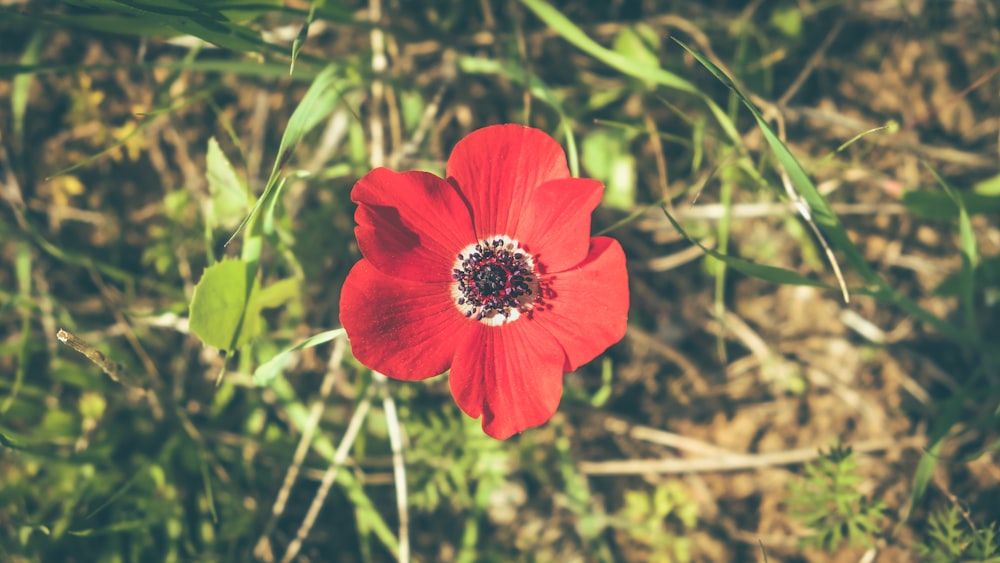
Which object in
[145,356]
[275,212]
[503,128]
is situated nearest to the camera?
[503,128]

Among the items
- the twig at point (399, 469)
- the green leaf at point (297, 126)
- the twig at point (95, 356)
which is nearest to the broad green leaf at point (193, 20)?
the green leaf at point (297, 126)

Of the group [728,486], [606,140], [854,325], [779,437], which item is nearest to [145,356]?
[606,140]

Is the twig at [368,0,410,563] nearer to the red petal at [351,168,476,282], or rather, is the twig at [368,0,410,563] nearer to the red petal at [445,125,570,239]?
the red petal at [351,168,476,282]

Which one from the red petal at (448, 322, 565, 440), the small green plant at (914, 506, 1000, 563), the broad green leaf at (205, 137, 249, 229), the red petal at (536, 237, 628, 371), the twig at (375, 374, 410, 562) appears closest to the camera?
the red petal at (536, 237, 628, 371)

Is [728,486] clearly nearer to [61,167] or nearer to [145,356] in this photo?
[145,356]

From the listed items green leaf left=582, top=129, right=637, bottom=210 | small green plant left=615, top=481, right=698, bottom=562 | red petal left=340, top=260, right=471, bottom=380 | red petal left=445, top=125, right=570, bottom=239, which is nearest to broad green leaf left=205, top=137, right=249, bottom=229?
red petal left=340, top=260, right=471, bottom=380
